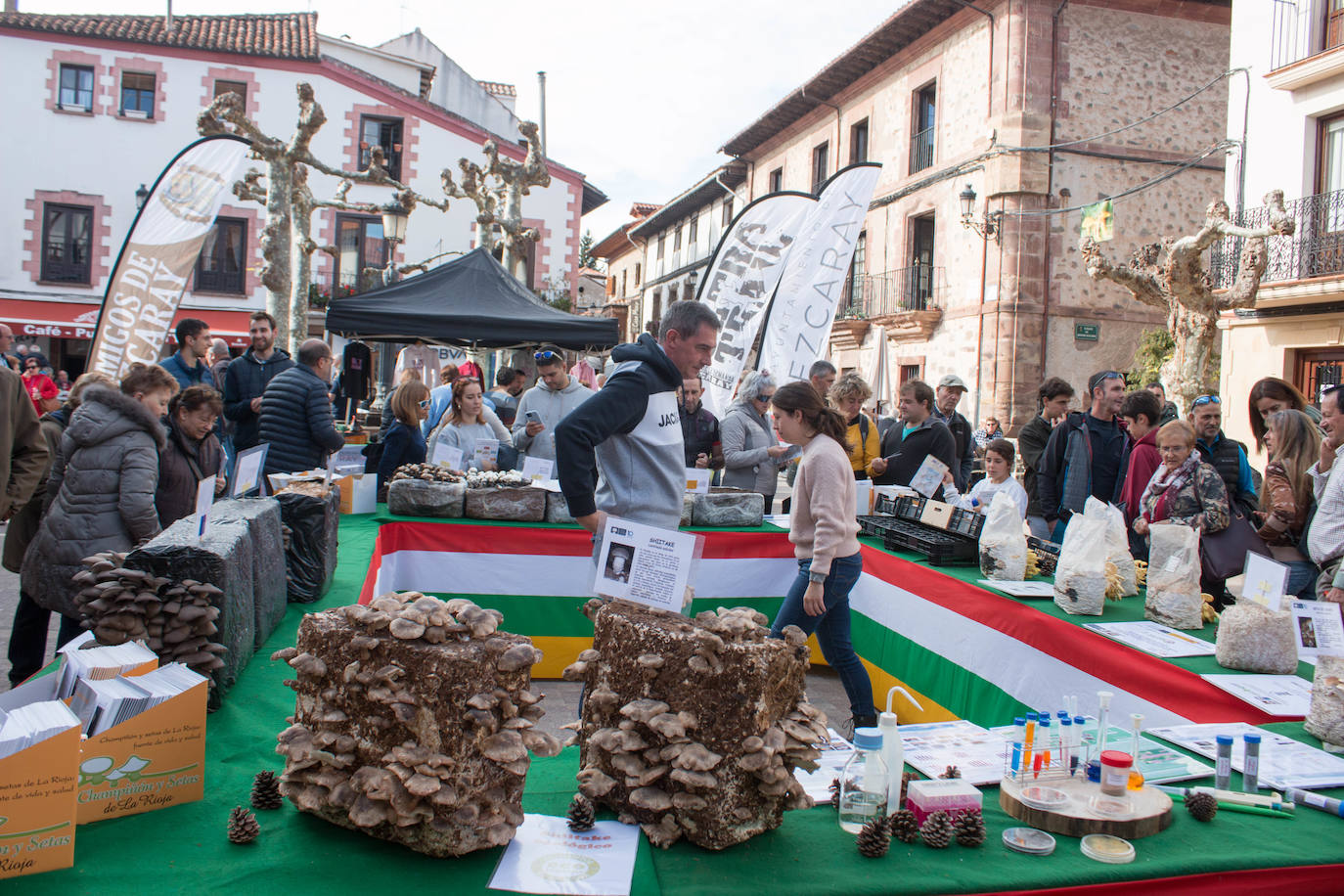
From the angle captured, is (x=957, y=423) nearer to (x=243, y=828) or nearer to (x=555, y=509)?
(x=555, y=509)

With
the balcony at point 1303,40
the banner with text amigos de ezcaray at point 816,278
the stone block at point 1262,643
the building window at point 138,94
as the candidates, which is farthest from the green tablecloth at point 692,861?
the building window at point 138,94

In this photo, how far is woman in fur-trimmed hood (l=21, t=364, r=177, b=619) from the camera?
131 inches

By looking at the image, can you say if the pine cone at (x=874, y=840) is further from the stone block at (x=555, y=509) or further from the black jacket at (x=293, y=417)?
the black jacket at (x=293, y=417)

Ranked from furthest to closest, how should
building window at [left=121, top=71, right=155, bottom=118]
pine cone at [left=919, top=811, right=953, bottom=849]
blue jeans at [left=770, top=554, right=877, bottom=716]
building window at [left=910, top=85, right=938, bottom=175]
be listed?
building window at [left=121, top=71, right=155, bottom=118] → building window at [left=910, top=85, right=938, bottom=175] → blue jeans at [left=770, top=554, right=877, bottom=716] → pine cone at [left=919, top=811, right=953, bottom=849]

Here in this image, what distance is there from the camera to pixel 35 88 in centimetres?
2103

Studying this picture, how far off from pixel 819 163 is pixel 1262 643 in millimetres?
22726

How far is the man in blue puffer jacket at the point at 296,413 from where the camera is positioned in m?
5.25

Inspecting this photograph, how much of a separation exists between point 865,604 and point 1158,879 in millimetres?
3207

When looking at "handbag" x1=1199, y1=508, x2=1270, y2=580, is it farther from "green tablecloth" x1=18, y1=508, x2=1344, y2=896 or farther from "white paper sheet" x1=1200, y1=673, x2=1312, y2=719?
"green tablecloth" x1=18, y1=508, x2=1344, y2=896

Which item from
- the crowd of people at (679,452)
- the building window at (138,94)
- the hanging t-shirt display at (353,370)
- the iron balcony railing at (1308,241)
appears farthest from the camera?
the building window at (138,94)

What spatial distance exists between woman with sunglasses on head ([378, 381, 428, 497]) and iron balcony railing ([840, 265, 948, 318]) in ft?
48.1

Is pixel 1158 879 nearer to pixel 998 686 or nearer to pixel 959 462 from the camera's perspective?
pixel 998 686

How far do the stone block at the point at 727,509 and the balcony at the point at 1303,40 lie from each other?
1281cm

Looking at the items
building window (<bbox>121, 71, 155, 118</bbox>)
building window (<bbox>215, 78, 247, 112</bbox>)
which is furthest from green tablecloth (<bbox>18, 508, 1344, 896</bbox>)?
building window (<bbox>121, 71, 155, 118</bbox>)
